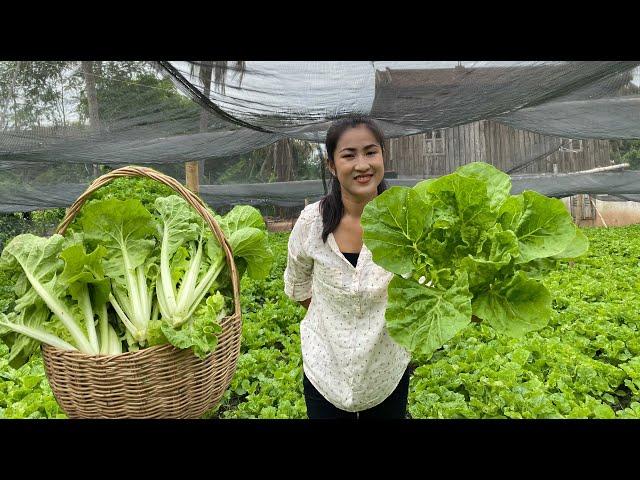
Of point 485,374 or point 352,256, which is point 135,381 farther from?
point 485,374

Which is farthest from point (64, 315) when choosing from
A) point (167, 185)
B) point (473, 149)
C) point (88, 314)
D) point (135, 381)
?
point (473, 149)

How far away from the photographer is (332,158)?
1.80 metres

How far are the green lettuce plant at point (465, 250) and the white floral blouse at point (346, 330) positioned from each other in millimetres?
253

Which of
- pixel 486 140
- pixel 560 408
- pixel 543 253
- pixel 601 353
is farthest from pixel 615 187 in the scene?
pixel 543 253

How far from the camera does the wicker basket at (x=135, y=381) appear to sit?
153 cm

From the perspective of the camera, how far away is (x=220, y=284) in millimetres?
2039

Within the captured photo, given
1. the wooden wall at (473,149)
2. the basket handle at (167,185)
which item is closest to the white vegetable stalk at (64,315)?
the basket handle at (167,185)

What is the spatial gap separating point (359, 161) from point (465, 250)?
456 millimetres

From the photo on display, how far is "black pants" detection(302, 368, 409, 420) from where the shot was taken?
190 centimetres

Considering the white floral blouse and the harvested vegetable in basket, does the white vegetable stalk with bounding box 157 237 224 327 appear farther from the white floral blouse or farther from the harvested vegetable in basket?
the white floral blouse

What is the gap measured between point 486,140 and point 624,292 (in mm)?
2732

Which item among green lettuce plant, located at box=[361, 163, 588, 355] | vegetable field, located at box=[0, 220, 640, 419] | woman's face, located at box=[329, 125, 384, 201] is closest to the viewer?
green lettuce plant, located at box=[361, 163, 588, 355]

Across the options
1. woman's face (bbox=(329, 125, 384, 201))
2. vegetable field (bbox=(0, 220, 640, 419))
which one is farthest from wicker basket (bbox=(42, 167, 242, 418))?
vegetable field (bbox=(0, 220, 640, 419))

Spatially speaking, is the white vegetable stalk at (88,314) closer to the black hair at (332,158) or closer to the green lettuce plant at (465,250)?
the black hair at (332,158)
